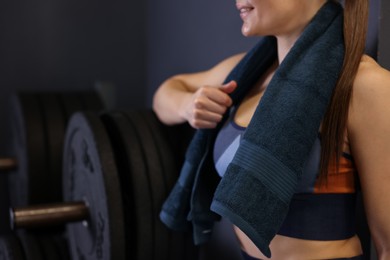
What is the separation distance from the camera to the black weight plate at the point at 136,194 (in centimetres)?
110

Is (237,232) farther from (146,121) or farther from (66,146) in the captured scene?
(66,146)

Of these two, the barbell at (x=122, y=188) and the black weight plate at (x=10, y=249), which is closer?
the barbell at (x=122, y=188)

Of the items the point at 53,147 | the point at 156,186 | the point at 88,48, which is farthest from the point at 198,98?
the point at 88,48

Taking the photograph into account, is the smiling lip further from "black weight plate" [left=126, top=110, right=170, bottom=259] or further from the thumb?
"black weight plate" [left=126, top=110, right=170, bottom=259]

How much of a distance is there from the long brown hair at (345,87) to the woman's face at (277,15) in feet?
0.21

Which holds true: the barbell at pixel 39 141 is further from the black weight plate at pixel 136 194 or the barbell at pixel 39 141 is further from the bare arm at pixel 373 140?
the bare arm at pixel 373 140

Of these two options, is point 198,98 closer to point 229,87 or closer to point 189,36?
point 229,87

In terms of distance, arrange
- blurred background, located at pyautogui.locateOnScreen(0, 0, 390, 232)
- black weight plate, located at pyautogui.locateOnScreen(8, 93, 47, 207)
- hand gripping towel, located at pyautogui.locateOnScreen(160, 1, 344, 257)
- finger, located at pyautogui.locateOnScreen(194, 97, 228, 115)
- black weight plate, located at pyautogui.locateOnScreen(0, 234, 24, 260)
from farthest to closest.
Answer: blurred background, located at pyautogui.locateOnScreen(0, 0, 390, 232) < black weight plate, located at pyautogui.locateOnScreen(8, 93, 47, 207) < black weight plate, located at pyautogui.locateOnScreen(0, 234, 24, 260) < finger, located at pyautogui.locateOnScreen(194, 97, 228, 115) < hand gripping towel, located at pyautogui.locateOnScreen(160, 1, 344, 257)

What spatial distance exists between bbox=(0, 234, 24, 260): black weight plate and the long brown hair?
2.72 ft

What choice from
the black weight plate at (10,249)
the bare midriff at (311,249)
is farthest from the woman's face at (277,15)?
the black weight plate at (10,249)

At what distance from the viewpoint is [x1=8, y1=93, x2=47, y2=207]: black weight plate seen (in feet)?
5.11

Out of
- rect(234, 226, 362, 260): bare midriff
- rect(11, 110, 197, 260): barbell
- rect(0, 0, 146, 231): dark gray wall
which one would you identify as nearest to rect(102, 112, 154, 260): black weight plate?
rect(11, 110, 197, 260): barbell

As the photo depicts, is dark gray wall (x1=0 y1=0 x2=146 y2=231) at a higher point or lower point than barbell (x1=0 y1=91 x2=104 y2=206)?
higher

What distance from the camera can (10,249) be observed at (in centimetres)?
121
